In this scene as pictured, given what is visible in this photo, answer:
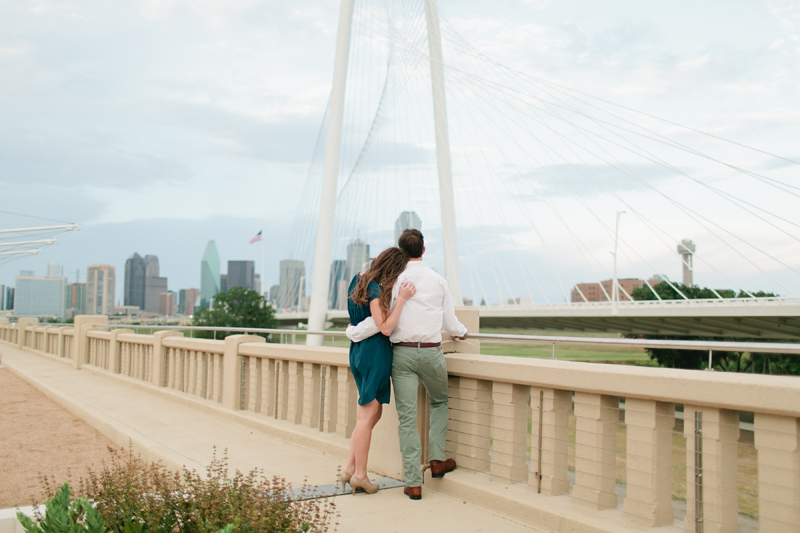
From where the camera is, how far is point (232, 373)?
730 centimetres

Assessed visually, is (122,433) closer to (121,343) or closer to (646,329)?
(121,343)

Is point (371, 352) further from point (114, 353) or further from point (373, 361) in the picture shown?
point (114, 353)

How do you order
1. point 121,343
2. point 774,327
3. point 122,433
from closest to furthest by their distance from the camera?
point 122,433
point 121,343
point 774,327

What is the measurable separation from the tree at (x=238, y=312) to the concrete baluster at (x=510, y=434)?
60.6 meters

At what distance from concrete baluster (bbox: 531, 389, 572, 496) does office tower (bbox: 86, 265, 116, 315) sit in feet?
438

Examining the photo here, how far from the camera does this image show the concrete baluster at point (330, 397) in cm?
565

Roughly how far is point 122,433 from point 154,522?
4.07m

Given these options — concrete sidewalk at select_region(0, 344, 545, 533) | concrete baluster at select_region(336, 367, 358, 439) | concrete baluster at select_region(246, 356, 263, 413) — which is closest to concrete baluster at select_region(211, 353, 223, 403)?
concrete sidewalk at select_region(0, 344, 545, 533)

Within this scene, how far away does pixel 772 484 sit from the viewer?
8.25ft

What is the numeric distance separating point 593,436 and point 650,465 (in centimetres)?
36

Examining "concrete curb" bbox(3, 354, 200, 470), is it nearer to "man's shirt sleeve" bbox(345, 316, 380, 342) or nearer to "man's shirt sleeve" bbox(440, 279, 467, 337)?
"man's shirt sleeve" bbox(345, 316, 380, 342)

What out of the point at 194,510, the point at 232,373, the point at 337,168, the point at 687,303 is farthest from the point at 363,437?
the point at 687,303

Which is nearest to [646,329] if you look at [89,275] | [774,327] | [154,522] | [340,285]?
[774,327]

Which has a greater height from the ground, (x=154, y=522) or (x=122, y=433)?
(x=154, y=522)
